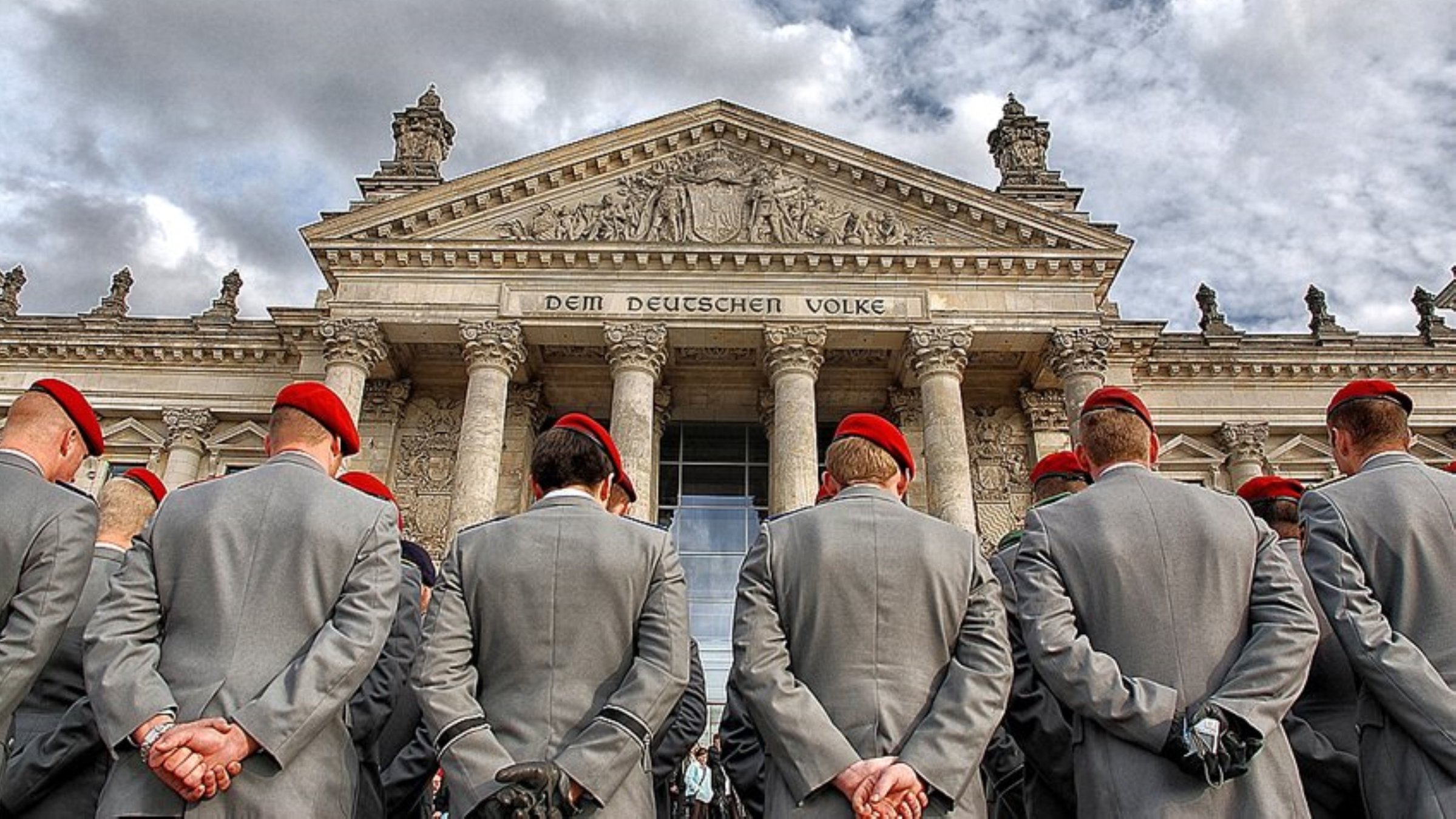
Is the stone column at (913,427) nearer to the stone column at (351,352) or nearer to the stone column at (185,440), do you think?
the stone column at (351,352)

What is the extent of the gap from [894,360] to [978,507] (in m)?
4.25

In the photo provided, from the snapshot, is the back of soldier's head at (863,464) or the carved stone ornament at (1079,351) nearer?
the back of soldier's head at (863,464)

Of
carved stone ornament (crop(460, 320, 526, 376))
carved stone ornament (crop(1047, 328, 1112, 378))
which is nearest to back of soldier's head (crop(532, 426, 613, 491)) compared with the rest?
carved stone ornament (crop(460, 320, 526, 376))

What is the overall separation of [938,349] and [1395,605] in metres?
18.3

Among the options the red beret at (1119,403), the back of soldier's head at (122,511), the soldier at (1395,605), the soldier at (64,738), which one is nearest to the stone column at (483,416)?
the back of soldier's head at (122,511)

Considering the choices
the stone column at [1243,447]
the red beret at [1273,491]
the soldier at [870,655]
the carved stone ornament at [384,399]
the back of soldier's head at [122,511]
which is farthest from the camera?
the stone column at [1243,447]

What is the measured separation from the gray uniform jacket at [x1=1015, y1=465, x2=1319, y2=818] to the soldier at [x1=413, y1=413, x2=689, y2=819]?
155 cm

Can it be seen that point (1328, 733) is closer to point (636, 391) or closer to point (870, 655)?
point (870, 655)

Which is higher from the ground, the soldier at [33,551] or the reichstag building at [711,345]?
the reichstag building at [711,345]

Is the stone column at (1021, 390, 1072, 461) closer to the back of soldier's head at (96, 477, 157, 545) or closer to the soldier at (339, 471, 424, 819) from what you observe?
the soldier at (339, 471, 424, 819)

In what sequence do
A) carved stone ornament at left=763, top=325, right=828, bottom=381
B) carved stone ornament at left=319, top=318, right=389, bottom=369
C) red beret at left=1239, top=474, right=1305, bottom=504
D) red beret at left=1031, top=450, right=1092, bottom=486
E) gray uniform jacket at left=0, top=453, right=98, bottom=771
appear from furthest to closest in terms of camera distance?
carved stone ornament at left=763, top=325, right=828, bottom=381
carved stone ornament at left=319, top=318, right=389, bottom=369
red beret at left=1031, top=450, right=1092, bottom=486
red beret at left=1239, top=474, right=1305, bottom=504
gray uniform jacket at left=0, top=453, right=98, bottom=771

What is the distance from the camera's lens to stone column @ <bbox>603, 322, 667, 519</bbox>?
20.8 meters

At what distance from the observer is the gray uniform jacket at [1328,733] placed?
4.31 m

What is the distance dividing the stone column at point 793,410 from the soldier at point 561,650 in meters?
16.1
